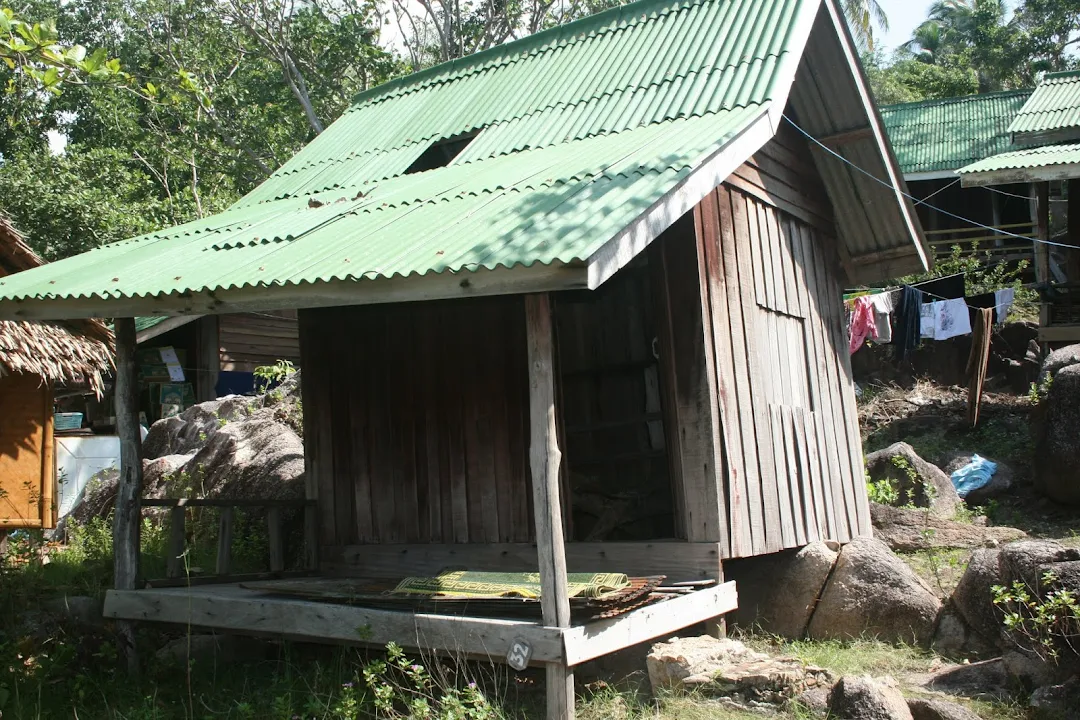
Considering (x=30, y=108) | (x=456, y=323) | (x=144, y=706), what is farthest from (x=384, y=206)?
(x=30, y=108)

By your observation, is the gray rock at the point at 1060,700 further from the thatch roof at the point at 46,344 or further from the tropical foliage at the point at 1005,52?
the tropical foliage at the point at 1005,52

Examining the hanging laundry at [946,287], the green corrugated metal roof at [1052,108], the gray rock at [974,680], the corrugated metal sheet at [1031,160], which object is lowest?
the gray rock at [974,680]

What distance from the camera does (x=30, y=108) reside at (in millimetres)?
26062

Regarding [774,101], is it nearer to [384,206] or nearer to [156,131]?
[384,206]

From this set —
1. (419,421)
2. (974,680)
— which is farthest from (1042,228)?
(419,421)

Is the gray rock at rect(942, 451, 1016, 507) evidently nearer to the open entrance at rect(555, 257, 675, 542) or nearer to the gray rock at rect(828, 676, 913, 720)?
the open entrance at rect(555, 257, 675, 542)

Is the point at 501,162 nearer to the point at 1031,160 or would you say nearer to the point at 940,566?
the point at 940,566

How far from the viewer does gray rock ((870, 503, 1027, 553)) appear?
10086 millimetres

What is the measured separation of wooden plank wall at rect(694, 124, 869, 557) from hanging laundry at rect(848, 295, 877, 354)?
7578 millimetres

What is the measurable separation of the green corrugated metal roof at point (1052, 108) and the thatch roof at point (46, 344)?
15461 mm

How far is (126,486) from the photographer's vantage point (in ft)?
24.7

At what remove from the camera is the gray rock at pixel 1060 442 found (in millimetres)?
12094

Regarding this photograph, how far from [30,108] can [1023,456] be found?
78.6 feet

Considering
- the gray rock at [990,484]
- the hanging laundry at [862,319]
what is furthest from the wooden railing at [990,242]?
the gray rock at [990,484]
